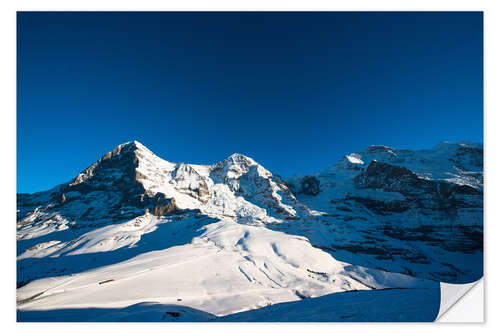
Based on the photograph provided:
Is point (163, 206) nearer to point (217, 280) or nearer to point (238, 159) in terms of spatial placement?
point (238, 159)

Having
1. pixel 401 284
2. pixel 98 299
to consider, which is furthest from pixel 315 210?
pixel 98 299

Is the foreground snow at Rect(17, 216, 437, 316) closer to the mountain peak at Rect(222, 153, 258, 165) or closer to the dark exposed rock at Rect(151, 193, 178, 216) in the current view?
the dark exposed rock at Rect(151, 193, 178, 216)

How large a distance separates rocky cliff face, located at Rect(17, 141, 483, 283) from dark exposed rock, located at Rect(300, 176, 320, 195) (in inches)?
25.5

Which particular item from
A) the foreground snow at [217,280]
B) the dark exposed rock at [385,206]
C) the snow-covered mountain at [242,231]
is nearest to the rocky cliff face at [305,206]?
the dark exposed rock at [385,206]

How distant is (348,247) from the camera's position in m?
64.4

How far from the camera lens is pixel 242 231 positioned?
53.2 metres

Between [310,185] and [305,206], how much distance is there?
2897 centimetres

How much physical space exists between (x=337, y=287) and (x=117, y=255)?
44931 mm

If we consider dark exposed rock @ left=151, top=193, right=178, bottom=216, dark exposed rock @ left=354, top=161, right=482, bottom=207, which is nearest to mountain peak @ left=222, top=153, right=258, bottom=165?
dark exposed rock @ left=151, top=193, right=178, bottom=216

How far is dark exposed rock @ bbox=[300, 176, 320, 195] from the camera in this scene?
131 metres

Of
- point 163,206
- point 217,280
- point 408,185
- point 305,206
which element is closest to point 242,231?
point 217,280

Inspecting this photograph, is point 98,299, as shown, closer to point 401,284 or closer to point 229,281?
point 229,281

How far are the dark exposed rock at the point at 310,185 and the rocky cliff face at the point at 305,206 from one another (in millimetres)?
647

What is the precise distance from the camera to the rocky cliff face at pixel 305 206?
211 feet
